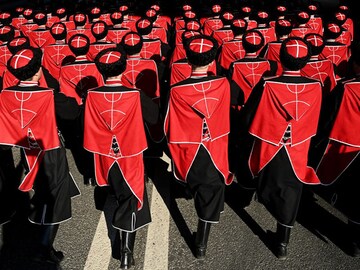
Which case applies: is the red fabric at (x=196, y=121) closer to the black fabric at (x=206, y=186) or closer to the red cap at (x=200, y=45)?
the black fabric at (x=206, y=186)

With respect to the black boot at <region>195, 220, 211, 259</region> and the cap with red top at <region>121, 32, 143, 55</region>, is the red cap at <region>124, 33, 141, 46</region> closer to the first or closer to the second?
the cap with red top at <region>121, 32, 143, 55</region>

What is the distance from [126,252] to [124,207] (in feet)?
1.43

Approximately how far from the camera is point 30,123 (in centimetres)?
324

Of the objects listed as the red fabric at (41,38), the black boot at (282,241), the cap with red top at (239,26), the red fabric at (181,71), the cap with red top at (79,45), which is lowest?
the black boot at (282,241)

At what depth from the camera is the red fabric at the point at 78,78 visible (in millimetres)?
4715

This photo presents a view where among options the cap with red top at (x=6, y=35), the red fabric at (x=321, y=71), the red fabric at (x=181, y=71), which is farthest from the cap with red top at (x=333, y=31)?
the cap with red top at (x=6, y=35)

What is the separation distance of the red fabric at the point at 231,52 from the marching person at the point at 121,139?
2997mm

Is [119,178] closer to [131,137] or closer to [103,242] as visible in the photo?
[131,137]

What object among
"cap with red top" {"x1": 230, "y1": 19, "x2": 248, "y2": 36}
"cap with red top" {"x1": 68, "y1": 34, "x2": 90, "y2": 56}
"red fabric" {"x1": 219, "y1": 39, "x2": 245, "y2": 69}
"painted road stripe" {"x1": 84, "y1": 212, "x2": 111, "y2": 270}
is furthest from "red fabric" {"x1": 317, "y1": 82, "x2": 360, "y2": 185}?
"cap with red top" {"x1": 68, "y1": 34, "x2": 90, "y2": 56}

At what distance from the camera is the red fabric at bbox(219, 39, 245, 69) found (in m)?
5.83

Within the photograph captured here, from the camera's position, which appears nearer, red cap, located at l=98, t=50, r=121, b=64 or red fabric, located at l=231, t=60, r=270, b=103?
red cap, located at l=98, t=50, r=121, b=64

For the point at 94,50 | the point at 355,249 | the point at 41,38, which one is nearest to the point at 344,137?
the point at 355,249

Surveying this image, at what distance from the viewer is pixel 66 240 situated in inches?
145

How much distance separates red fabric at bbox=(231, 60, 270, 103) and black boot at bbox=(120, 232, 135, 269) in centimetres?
269
